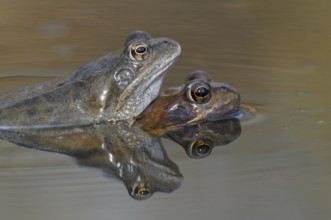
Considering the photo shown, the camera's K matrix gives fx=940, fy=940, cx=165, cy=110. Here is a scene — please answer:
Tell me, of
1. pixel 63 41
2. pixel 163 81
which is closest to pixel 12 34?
pixel 63 41

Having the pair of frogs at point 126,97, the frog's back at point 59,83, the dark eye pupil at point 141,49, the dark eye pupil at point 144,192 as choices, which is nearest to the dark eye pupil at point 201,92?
the pair of frogs at point 126,97

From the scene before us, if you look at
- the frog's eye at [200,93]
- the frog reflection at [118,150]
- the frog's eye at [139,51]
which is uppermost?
the frog's eye at [139,51]

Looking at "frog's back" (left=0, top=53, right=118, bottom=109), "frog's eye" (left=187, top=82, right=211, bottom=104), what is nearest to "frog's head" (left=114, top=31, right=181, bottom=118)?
"frog's back" (left=0, top=53, right=118, bottom=109)

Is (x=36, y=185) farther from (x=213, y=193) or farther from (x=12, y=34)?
(x=12, y=34)

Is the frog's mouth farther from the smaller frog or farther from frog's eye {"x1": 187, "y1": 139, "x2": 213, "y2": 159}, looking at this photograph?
frog's eye {"x1": 187, "y1": 139, "x2": 213, "y2": 159}

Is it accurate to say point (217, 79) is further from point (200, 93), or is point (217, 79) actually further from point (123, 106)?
point (123, 106)

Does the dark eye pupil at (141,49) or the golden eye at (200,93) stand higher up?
the dark eye pupil at (141,49)

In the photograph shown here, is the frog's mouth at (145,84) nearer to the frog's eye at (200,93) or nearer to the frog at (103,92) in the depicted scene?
the frog at (103,92)
